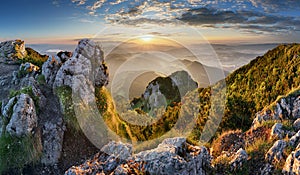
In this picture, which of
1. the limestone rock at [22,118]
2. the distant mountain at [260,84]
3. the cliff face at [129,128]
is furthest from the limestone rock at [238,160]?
the limestone rock at [22,118]

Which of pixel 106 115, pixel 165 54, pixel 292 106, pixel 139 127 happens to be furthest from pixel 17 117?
pixel 292 106

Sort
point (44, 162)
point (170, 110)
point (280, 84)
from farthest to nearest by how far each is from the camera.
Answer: point (170, 110) < point (280, 84) < point (44, 162)

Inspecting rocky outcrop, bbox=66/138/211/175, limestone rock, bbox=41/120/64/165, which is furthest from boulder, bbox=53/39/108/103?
rocky outcrop, bbox=66/138/211/175

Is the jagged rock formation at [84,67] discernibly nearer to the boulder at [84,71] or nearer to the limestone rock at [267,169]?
the boulder at [84,71]

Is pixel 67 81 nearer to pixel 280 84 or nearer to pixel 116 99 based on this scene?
pixel 116 99

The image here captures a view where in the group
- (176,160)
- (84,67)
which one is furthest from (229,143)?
(84,67)

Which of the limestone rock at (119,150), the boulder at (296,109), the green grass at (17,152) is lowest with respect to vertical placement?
the green grass at (17,152)

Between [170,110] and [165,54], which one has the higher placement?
[165,54]
